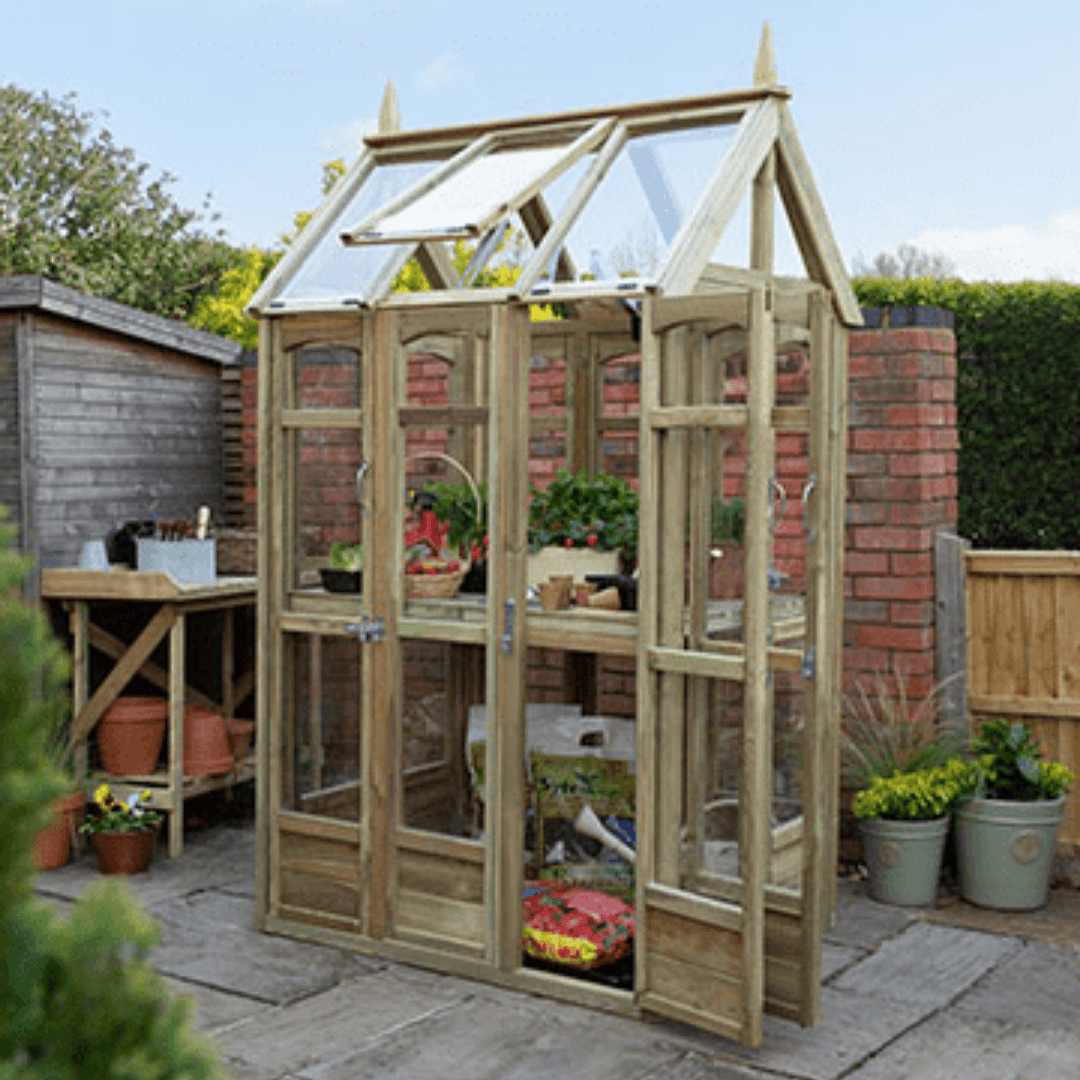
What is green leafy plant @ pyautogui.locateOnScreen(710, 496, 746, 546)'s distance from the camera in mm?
4539

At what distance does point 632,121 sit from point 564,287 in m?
0.80

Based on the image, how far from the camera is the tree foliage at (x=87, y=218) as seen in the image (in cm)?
1844

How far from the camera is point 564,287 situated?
15.3ft

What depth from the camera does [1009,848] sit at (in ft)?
18.7

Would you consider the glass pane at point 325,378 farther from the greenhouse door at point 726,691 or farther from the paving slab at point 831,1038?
the paving slab at point 831,1038

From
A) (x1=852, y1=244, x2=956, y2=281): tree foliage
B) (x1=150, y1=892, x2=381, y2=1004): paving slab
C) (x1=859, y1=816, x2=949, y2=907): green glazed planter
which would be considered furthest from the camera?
(x1=852, y1=244, x2=956, y2=281): tree foliage

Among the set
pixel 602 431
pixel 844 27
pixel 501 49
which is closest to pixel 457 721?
pixel 602 431

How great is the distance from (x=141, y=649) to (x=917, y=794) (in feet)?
9.96

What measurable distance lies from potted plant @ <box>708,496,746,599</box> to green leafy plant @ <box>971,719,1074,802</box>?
1751mm

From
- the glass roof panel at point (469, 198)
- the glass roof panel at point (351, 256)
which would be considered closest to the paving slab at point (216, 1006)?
the glass roof panel at point (351, 256)

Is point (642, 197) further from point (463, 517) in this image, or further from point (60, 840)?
point (60, 840)

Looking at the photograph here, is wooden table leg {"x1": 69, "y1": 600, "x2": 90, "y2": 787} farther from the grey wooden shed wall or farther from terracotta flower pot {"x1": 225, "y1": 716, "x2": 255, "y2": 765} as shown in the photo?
terracotta flower pot {"x1": 225, "y1": 716, "x2": 255, "y2": 765}

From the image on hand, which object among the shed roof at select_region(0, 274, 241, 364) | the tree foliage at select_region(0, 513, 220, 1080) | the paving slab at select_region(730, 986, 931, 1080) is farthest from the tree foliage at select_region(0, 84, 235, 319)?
the tree foliage at select_region(0, 513, 220, 1080)

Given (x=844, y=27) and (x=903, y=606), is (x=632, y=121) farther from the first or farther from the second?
(x=844, y=27)
